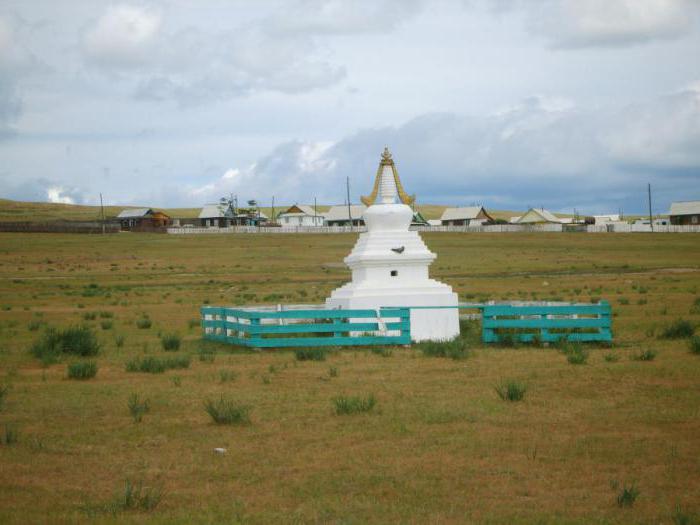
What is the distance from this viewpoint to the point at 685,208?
13288cm

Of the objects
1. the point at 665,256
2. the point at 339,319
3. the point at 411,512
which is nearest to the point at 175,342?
the point at 339,319

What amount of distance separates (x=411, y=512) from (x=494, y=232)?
108204 millimetres

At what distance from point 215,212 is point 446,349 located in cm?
13140

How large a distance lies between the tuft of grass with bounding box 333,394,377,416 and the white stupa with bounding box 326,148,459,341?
9642 mm

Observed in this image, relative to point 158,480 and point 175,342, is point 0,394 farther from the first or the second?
point 175,342

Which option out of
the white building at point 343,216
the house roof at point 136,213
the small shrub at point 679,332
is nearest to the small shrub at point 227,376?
the small shrub at point 679,332

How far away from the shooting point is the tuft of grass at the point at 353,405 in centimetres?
1462

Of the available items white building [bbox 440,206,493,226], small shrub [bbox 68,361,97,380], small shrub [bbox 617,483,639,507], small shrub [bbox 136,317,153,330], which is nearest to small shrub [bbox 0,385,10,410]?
small shrub [bbox 68,361,97,380]

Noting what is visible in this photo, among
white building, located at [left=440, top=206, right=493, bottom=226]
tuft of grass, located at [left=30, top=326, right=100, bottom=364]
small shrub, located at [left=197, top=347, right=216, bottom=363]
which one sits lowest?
small shrub, located at [left=197, top=347, right=216, bottom=363]

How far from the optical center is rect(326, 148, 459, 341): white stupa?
24.9 metres

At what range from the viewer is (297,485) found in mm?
10812

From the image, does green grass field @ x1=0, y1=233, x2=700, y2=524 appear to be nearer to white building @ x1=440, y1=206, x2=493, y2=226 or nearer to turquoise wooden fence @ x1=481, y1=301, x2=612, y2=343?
turquoise wooden fence @ x1=481, y1=301, x2=612, y2=343

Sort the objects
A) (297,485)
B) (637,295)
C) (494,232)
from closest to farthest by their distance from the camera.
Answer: (297,485)
(637,295)
(494,232)

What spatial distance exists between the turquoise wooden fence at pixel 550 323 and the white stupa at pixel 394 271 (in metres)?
1.36
